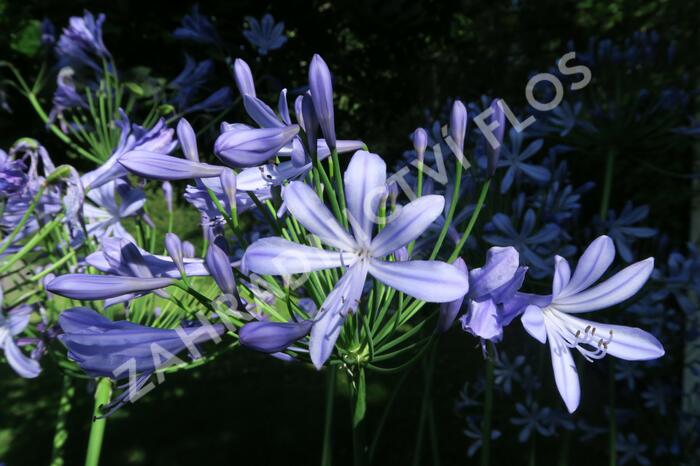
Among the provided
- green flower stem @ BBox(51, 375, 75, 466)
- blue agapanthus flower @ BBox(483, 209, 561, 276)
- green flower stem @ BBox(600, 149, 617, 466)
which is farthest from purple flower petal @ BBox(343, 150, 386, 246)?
green flower stem @ BBox(51, 375, 75, 466)

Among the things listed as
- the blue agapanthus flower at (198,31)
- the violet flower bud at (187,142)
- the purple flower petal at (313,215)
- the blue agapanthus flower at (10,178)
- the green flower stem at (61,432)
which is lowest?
the green flower stem at (61,432)

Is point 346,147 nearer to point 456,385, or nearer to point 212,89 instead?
point 212,89

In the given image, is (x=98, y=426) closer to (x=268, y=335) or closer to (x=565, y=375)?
(x=268, y=335)

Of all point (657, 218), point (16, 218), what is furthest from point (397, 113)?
point (16, 218)

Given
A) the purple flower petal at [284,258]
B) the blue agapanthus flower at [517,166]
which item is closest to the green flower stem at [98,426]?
the purple flower petal at [284,258]

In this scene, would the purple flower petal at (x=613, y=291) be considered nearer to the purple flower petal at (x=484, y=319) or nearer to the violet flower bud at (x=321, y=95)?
the purple flower petal at (x=484, y=319)
